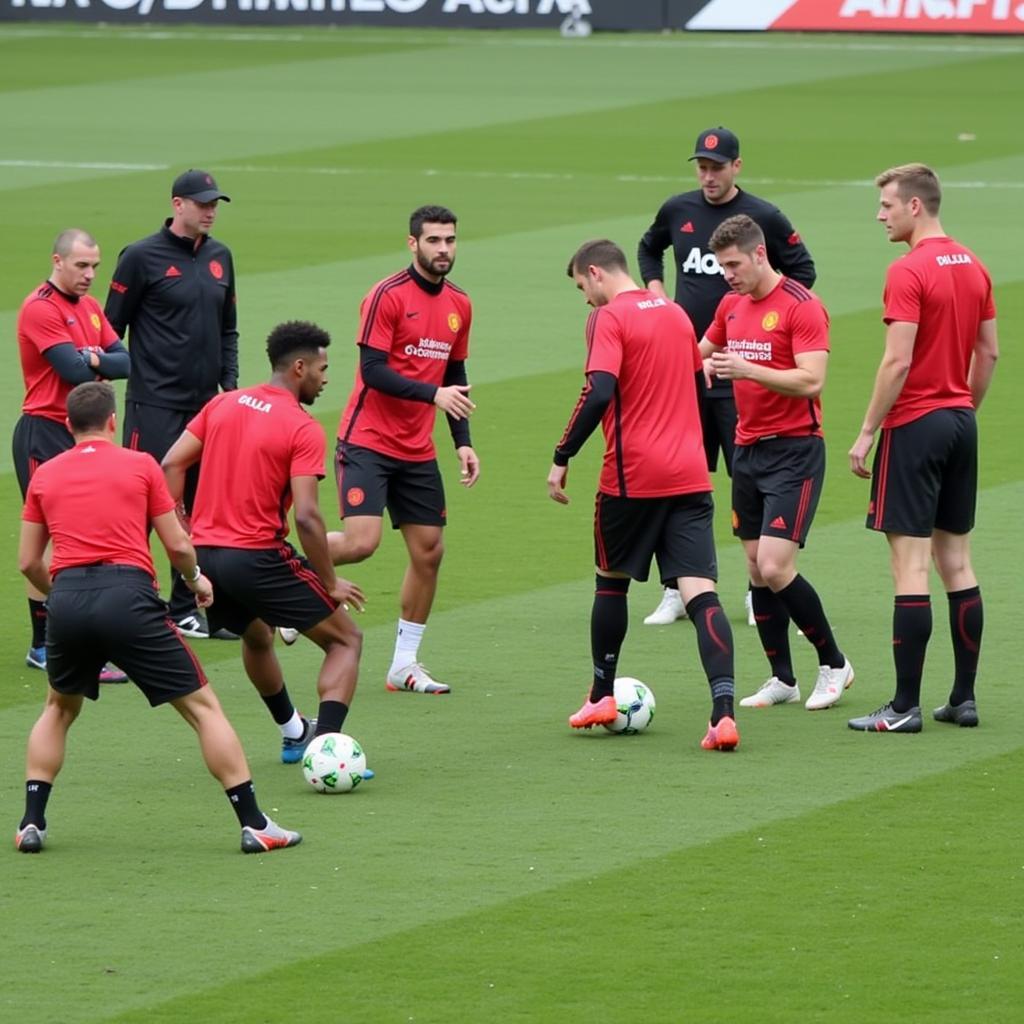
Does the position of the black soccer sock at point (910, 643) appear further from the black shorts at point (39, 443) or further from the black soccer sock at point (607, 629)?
the black shorts at point (39, 443)

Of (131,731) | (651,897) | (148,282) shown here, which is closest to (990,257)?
(148,282)

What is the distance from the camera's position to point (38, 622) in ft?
37.5

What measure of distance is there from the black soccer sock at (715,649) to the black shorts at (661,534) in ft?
0.52

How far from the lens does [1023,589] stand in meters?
12.9

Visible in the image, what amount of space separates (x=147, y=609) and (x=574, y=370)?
10237 millimetres

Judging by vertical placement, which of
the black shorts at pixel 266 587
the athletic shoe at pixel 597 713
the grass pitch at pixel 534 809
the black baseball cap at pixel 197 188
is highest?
the black baseball cap at pixel 197 188

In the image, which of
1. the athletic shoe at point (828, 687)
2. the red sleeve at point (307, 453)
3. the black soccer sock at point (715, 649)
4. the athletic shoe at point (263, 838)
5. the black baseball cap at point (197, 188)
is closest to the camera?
the athletic shoe at point (263, 838)

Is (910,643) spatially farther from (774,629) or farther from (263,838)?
(263,838)

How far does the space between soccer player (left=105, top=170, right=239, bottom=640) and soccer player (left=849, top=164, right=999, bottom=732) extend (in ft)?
12.1

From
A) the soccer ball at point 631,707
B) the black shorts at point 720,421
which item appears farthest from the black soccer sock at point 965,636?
the black shorts at point 720,421

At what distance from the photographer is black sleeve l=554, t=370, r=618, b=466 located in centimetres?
1000

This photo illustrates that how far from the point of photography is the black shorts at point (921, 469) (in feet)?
33.4

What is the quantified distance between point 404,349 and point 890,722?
9.51 feet

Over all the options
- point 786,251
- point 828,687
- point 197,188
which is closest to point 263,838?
point 828,687
